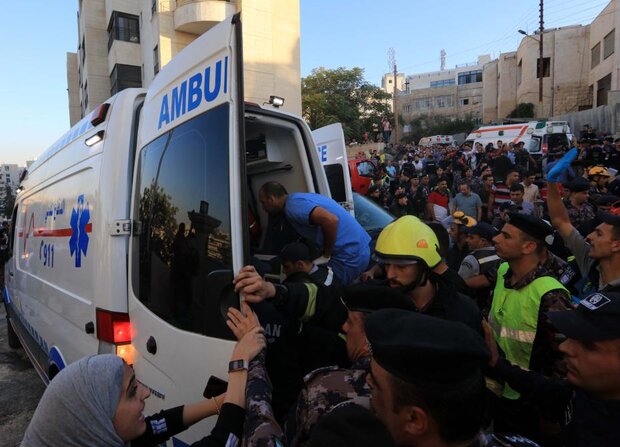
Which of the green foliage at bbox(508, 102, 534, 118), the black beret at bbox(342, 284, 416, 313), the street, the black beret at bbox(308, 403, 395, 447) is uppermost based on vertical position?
the green foliage at bbox(508, 102, 534, 118)

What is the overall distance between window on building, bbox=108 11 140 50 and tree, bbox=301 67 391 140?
56.0ft

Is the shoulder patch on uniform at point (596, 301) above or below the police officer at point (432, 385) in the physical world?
above

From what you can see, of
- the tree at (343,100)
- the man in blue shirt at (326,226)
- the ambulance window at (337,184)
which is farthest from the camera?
the tree at (343,100)

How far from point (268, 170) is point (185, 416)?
217cm

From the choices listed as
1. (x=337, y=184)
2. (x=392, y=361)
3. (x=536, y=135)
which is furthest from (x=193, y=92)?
(x=536, y=135)

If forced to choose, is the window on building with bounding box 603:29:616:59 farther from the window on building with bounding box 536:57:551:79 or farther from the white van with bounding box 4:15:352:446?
the white van with bounding box 4:15:352:446

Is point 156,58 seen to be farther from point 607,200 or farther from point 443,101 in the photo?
point 443,101

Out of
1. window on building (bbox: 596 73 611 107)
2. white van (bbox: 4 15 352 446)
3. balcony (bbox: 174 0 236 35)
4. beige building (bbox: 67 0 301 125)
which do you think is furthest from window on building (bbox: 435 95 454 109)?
white van (bbox: 4 15 352 446)

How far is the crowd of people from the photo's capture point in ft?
3.33

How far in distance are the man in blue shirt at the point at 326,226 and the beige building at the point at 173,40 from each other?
1529 centimetres

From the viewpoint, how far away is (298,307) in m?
1.84

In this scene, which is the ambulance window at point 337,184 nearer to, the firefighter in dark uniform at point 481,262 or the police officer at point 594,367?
the firefighter in dark uniform at point 481,262

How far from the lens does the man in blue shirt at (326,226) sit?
2840 millimetres

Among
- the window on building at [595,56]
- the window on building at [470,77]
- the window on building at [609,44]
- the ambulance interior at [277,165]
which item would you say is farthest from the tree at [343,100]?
the ambulance interior at [277,165]
